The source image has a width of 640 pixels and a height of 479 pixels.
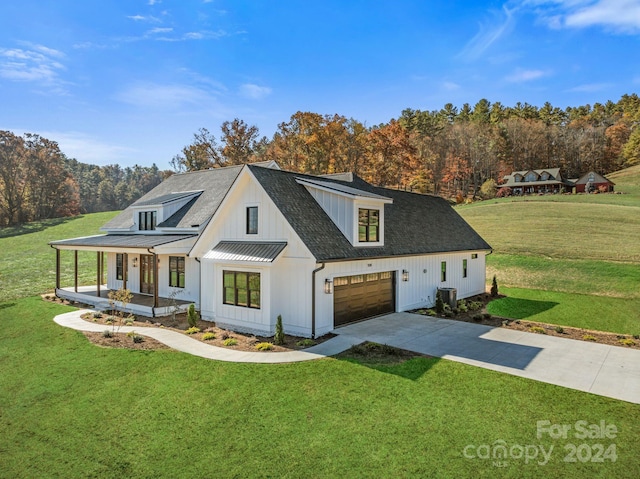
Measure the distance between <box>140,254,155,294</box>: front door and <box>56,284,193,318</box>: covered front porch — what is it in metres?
0.44

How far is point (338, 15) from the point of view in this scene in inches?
633

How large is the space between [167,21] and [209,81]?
5327mm

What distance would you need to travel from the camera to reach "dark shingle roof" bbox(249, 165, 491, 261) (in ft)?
43.7

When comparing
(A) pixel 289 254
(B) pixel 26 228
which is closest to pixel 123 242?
(A) pixel 289 254

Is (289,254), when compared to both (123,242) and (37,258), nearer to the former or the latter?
(123,242)

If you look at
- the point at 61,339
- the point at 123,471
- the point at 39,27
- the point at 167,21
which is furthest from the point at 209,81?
the point at 123,471

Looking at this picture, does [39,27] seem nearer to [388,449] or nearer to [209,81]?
[209,81]

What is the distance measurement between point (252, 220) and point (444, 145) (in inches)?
2511

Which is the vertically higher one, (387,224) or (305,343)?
(387,224)

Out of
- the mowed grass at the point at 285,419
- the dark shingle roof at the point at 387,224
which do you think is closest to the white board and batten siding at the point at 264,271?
the dark shingle roof at the point at 387,224

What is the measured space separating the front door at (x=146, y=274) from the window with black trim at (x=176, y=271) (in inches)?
67.9

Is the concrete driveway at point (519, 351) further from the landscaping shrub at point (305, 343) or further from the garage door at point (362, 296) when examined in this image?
the landscaping shrub at point (305, 343)

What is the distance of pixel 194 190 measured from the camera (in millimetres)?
22938

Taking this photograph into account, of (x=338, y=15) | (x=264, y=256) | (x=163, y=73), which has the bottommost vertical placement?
(x=264, y=256)
